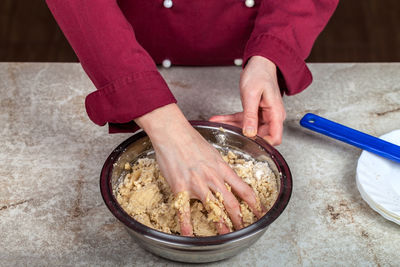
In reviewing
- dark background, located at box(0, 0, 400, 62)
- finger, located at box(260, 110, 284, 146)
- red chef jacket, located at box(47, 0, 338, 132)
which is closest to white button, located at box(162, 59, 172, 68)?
red chef jacket, located at box(47, 0, 338, 132)

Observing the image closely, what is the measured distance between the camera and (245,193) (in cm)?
85

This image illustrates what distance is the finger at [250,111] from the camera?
3.07 feet

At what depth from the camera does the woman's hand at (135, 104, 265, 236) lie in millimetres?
821

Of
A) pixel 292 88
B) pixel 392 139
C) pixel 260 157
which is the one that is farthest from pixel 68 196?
pixel 392 139

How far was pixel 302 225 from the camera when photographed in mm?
903

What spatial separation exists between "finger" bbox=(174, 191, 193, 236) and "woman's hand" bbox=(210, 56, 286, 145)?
0.64 ft

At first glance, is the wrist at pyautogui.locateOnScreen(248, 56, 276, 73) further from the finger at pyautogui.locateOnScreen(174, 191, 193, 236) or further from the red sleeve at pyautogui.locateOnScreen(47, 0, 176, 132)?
the finger at pyautogui.locateOnScreen(174, 191, 193, 236)

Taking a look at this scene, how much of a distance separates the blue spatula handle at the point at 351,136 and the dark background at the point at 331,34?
1253 mm

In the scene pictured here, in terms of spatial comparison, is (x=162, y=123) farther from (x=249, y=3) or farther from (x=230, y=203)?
(x=249, y=3)

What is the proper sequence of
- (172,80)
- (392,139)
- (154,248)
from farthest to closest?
1. (172,80)
2. (392,139)
3. (154,248)

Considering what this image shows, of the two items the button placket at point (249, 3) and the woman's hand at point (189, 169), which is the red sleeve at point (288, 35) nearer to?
the button placket at point (249, 3)

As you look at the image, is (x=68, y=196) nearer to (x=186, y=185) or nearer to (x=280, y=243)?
(x=186, y=185)

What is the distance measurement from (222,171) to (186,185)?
0.22 ft

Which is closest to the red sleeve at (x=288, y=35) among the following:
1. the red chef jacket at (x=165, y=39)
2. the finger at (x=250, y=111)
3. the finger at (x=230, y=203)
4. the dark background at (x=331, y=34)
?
the red chef jacket at (x=165, y=39)
